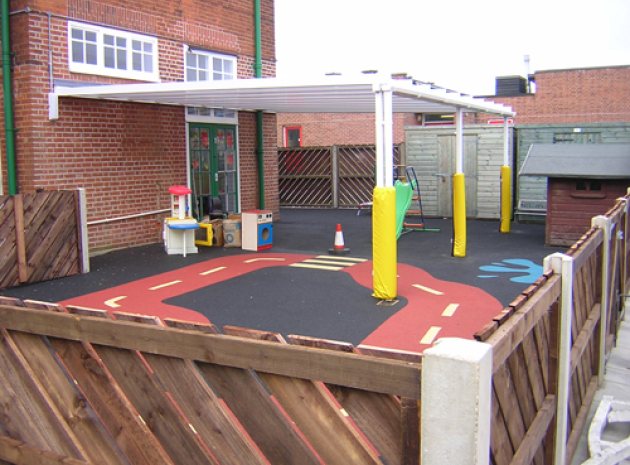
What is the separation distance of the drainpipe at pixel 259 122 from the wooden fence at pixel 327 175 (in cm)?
535

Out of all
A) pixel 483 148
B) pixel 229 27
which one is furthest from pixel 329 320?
pixel 483 148

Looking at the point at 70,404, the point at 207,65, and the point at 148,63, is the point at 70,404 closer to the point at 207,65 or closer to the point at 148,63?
the point at 148,63

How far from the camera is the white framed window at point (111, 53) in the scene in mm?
11734

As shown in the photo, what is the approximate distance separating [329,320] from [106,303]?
2994 mm

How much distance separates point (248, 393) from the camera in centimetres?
250

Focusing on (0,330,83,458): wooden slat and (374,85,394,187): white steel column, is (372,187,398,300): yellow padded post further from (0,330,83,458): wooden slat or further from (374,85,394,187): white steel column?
(0,330,83,458): wooden slat

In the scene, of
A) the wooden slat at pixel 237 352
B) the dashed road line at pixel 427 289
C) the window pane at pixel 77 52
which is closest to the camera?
the wooden slat at pixel 237 352

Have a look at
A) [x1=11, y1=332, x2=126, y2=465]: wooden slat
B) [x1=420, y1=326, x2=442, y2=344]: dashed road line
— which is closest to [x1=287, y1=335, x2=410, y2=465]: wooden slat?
[x1=11, y1=332, x2=126, y2=465]: wooden slat

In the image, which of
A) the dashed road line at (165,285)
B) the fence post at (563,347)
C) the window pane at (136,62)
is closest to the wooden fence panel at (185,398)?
the fence post at (563,347)

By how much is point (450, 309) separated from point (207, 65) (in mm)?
8936

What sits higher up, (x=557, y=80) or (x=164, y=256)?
(x=557, y=80)

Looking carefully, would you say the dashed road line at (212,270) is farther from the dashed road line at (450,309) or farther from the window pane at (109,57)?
the window pane at (109,57)

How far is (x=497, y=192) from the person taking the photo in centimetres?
1777

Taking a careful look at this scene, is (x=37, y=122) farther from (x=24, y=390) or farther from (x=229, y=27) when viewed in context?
(x=24, y=390)
